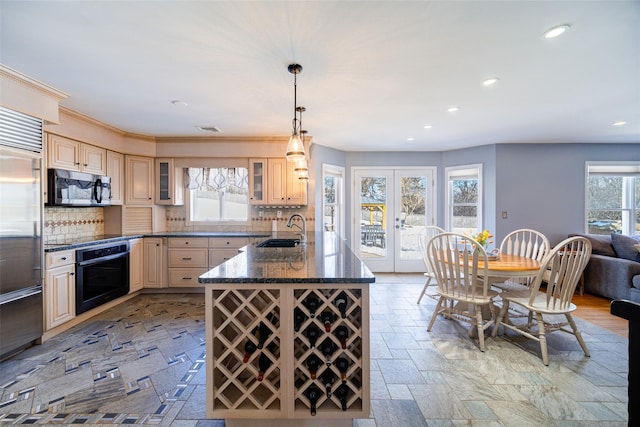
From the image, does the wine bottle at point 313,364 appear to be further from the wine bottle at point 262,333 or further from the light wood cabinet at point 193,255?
the light wood cabinet at point 193,255

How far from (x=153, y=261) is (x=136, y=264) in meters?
0.21

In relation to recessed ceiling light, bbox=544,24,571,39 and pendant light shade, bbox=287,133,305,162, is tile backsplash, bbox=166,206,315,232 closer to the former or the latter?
pendant light shade, bbox=287,133,305,162

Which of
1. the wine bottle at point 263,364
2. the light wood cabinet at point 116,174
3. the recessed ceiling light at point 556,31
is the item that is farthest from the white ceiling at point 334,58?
the wine bottle at point 263,364

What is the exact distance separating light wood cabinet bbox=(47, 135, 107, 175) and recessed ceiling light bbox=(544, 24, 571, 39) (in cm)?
458

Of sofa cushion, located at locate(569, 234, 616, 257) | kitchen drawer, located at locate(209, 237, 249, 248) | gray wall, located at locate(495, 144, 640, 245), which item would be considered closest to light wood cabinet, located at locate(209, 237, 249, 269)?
kitchen drawer, located at locate(209, 237, 249, 248)

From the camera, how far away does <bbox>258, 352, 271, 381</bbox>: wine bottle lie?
149cm

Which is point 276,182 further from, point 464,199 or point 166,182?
point 464,199

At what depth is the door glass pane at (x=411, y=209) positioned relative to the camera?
17.9 ft

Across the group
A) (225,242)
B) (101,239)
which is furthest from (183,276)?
(101,239)

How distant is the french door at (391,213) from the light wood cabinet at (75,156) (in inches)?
157

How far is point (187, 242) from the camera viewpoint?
13.4 ft

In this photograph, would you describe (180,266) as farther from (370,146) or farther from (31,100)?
(370,146)

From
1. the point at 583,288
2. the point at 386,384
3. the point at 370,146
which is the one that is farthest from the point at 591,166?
the point at 386,384

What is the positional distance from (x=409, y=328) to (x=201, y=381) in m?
2.04
